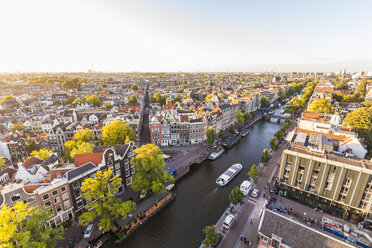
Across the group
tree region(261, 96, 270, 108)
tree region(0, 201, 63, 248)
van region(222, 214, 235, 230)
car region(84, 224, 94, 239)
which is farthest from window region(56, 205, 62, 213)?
tree region(261, 96, 270, 108)

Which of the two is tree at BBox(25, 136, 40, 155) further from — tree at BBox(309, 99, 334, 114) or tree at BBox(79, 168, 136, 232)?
tree at BBox(309, 99, 334, 114)

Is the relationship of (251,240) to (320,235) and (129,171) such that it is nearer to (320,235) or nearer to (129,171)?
(320,235)

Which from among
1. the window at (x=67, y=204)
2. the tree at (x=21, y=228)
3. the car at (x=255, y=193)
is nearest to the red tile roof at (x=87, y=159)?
the window at (x=67, y=204)

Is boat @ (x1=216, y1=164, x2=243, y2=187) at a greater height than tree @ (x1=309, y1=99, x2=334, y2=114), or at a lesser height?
lesser

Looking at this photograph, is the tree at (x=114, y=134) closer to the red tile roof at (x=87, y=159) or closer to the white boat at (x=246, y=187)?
the red tile roof at (x=87, y=159)

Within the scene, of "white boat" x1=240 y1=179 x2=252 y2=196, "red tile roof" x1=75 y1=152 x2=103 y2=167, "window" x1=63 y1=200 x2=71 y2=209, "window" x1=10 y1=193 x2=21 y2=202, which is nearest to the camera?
"window" x1=10 y1=193 x2=21 y2=202

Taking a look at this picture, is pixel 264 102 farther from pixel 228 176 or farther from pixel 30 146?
pixel 30 146

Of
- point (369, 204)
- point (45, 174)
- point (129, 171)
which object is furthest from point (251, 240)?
point (45, 174)
